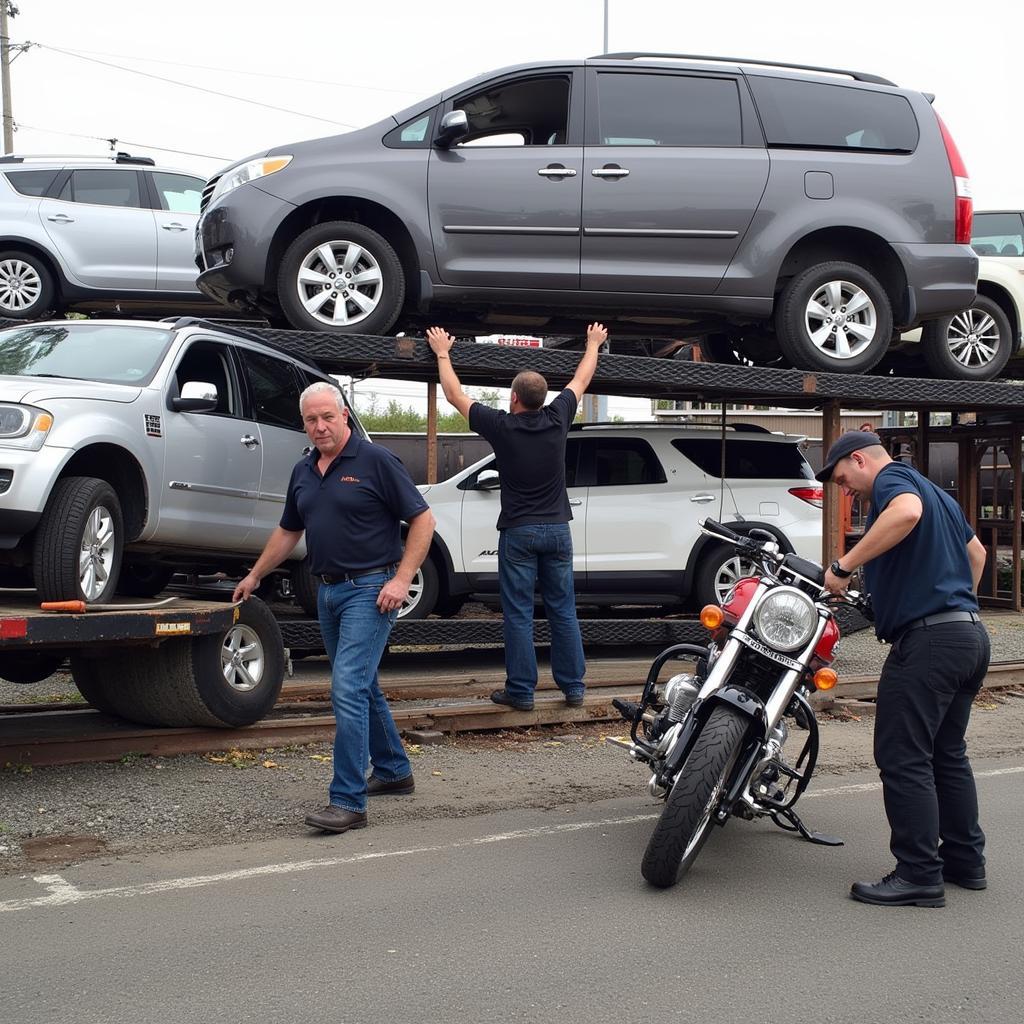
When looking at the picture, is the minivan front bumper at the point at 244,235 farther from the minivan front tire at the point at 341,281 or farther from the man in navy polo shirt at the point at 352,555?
the man in navy polo shirt at the point at 352,555

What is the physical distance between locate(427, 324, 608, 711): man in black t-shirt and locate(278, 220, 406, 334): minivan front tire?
0.97m

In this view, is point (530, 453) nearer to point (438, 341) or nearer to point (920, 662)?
point (438, 341)

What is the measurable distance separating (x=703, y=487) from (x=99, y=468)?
5286 mm

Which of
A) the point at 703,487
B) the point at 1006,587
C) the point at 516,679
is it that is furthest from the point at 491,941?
the point at 1006,587

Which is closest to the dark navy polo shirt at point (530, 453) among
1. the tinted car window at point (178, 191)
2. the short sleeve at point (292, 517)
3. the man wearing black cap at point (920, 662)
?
the short sleeve at point (292, 517)

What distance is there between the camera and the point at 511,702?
7727 millimetres

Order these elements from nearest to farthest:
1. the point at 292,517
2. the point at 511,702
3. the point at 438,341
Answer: the point at 292,517 → the point at 511,702 → the point at 438,341

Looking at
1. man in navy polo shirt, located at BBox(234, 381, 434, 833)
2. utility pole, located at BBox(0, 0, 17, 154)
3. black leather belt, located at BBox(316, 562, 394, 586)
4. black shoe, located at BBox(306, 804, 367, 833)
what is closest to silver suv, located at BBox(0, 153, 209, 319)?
man in navy polo shirt, located at BBox(234, 381, 434, 833)

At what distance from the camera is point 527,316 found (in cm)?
912

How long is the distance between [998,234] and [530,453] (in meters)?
7.28

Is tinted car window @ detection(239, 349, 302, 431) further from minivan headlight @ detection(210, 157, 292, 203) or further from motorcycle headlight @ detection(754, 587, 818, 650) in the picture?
motorcycle headlight @ detection(754, 587, 818, 650)

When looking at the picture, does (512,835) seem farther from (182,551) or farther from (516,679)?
(182,551)

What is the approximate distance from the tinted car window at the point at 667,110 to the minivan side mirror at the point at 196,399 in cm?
319

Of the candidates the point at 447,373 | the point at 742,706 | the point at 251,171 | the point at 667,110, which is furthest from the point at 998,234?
the point at 742,706
